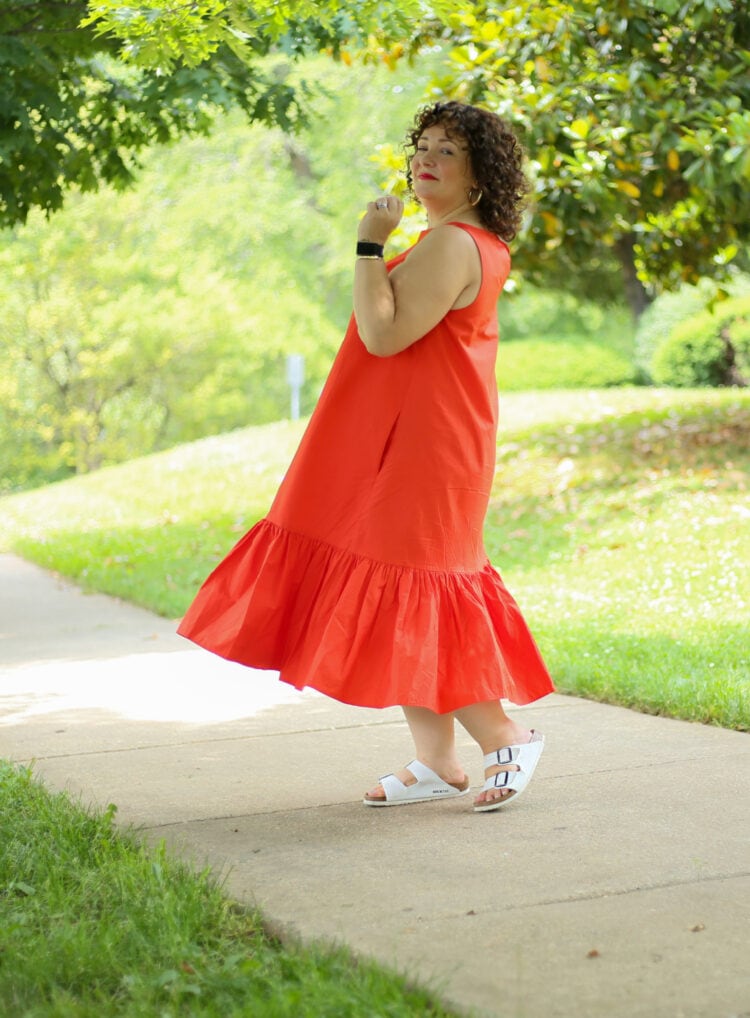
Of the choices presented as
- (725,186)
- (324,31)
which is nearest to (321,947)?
(324,31)

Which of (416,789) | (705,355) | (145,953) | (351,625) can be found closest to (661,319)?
(705,355)

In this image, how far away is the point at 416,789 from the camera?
413cm

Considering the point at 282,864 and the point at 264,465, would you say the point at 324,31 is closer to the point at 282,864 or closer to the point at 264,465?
the point at 282,864

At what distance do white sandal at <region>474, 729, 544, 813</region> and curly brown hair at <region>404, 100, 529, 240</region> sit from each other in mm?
1445

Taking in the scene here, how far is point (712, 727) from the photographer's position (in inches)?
200

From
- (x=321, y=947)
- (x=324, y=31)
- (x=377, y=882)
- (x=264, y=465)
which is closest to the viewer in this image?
(x=321, y=947)

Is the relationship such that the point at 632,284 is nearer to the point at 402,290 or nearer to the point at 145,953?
the point at 402,290

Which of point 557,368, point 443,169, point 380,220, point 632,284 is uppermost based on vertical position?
point 443,169

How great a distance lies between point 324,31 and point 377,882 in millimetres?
4840

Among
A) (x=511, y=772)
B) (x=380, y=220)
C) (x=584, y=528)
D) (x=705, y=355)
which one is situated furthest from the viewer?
(x=705, y=355)

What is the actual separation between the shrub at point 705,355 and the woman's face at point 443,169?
15.8m

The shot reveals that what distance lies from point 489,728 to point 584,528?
21.0ft

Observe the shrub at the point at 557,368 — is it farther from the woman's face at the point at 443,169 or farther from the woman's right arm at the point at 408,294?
the woman's right arm at the point at 408,294

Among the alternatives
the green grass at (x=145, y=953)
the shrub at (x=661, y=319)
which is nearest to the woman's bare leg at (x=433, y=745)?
the green grass at (x=145, y=953)
